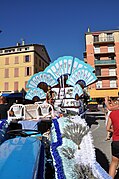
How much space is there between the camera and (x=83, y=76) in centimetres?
1148

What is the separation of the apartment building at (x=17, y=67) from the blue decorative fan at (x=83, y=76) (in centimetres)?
2644

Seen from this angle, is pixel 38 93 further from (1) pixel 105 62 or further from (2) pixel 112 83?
(1) pixel 105 62

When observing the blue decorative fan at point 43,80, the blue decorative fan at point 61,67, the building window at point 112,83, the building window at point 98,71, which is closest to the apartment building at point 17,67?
the building window at point 98,71

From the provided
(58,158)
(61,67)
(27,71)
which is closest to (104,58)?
(27,71)

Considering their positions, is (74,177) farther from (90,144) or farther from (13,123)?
(13,123)

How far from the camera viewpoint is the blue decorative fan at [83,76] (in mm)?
11391

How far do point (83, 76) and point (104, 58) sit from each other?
32.3m

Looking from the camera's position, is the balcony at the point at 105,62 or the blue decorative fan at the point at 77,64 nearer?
A: the blue decorative fan at the point at 77,64

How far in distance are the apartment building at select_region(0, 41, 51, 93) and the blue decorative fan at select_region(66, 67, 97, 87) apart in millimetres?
26437

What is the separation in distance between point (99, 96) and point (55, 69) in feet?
86.2

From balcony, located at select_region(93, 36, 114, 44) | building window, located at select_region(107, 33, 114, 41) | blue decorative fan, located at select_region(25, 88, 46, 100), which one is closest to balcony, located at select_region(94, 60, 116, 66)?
balcony, located at select_region(93, 36, 114, 44)

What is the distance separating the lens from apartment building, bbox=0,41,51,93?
37656 mm

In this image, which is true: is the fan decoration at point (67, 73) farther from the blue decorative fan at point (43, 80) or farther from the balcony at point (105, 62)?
the balcony at point (105, 62)

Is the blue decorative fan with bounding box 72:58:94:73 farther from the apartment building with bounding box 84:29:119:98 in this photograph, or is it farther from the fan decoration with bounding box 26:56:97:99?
the apartment building with bounding box 84:29:119:98
